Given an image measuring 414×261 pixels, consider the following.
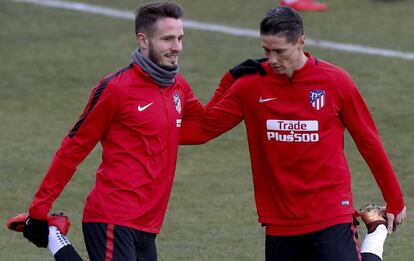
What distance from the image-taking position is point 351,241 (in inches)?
266

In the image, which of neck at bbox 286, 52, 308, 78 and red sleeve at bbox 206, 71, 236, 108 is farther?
red sleeve at bbox 206, 71, 236, 108

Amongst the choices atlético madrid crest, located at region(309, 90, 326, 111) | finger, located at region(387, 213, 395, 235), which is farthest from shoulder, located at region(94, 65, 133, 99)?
finger, located at region(387, 213, 395, 235)

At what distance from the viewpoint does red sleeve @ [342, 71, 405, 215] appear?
265 inches

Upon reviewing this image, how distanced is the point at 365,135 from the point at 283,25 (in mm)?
746

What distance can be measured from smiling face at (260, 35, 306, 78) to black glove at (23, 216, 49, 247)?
1494 mm

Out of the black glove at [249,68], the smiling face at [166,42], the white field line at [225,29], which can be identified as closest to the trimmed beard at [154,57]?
the smiling face at [166,42]

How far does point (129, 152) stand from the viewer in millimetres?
6684

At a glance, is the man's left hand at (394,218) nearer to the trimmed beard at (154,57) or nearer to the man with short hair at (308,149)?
the man with short hair at (308,149)

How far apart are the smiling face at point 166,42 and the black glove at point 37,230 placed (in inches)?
41.9

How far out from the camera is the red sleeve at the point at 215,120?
7.04m

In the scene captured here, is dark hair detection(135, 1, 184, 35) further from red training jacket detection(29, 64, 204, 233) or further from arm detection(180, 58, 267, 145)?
arm detection(180, 58, 267, 145)

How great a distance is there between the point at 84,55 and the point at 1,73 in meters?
1.09

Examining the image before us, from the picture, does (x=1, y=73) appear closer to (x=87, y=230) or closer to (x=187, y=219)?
(x=187, y=219)

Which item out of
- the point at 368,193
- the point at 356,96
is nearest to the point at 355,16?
the point at 368,193
